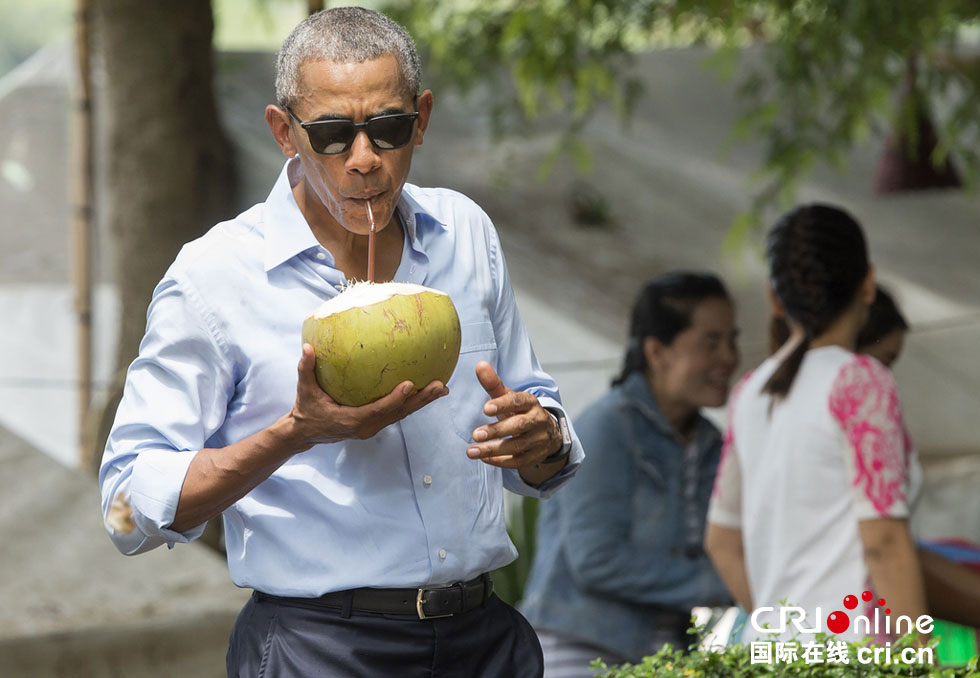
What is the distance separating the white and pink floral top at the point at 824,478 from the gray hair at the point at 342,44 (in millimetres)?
1275

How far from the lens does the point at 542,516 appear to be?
356 centimetres

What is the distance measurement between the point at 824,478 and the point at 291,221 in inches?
53.0

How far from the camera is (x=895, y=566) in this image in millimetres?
2500

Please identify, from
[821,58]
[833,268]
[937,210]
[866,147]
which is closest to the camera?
[833,268]

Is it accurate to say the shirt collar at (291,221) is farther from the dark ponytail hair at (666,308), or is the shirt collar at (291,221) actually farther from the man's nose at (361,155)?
the dark ponytail hair at (666,308)

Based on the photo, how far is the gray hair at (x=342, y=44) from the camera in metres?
1.69

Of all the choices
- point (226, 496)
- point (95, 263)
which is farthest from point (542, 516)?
point (95, 263)

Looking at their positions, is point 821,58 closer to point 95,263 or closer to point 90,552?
point 90,552

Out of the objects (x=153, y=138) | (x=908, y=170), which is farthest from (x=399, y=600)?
(x=908, y=170)

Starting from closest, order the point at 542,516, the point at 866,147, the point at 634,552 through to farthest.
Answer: the point at 634,552
the point at 542,516
the point at 866,147

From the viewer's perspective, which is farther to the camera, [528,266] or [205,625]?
[528,266]

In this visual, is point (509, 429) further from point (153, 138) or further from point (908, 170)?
point (908, 170)

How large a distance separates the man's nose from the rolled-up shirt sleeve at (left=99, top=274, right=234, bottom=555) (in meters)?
0.29

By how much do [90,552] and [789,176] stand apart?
295 centimetres
